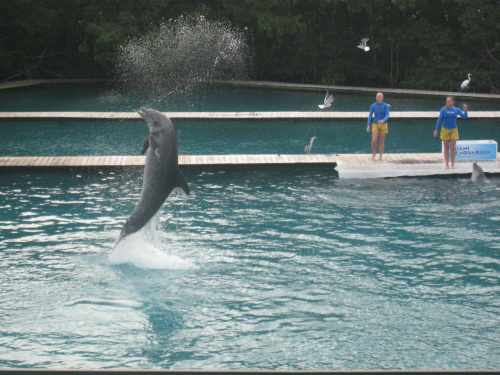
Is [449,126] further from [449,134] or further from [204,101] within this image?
[204,101]

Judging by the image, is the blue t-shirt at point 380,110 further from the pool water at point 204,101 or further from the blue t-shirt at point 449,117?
the pool water at point 204,101

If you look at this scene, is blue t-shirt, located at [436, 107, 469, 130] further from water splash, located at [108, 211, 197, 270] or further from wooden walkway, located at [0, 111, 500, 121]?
water splash, located at [108, 211, 197, 270]

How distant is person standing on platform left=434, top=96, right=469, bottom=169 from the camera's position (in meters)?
13.2

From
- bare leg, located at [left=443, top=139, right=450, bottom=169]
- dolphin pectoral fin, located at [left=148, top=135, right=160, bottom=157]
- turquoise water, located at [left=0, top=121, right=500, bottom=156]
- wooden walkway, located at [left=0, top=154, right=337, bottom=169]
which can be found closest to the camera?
dolphin pectoral fin, located at [left=148, top=135, right=160, bottom=157]

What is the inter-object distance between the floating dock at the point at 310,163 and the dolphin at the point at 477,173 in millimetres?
297

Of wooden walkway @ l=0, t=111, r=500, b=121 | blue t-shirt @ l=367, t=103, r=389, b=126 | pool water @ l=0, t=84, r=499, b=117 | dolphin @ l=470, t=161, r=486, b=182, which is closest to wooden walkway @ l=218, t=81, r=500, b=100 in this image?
pool water @ l=0, t=84, r=499, b=117

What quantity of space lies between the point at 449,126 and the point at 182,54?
1780cm

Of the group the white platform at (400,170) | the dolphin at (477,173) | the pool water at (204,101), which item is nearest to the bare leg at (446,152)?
the white platform at (400,170)

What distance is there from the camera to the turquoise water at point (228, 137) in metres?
16.5

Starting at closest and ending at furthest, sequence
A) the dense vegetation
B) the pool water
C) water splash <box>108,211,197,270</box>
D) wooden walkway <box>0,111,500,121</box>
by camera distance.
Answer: water splash <box>108,211,197,270</box>, wooden walkway <box>0,111,500,121</box>, the pool water, the dense vegetation

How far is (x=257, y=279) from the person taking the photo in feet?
26.8

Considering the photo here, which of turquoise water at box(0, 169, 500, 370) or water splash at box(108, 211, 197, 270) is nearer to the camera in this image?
turquoise water at box(0, 169, 500, 370)

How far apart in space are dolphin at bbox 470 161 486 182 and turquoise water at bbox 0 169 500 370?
1.99ft

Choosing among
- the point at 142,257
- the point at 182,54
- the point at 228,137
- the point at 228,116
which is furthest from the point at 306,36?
the point at 142,257
